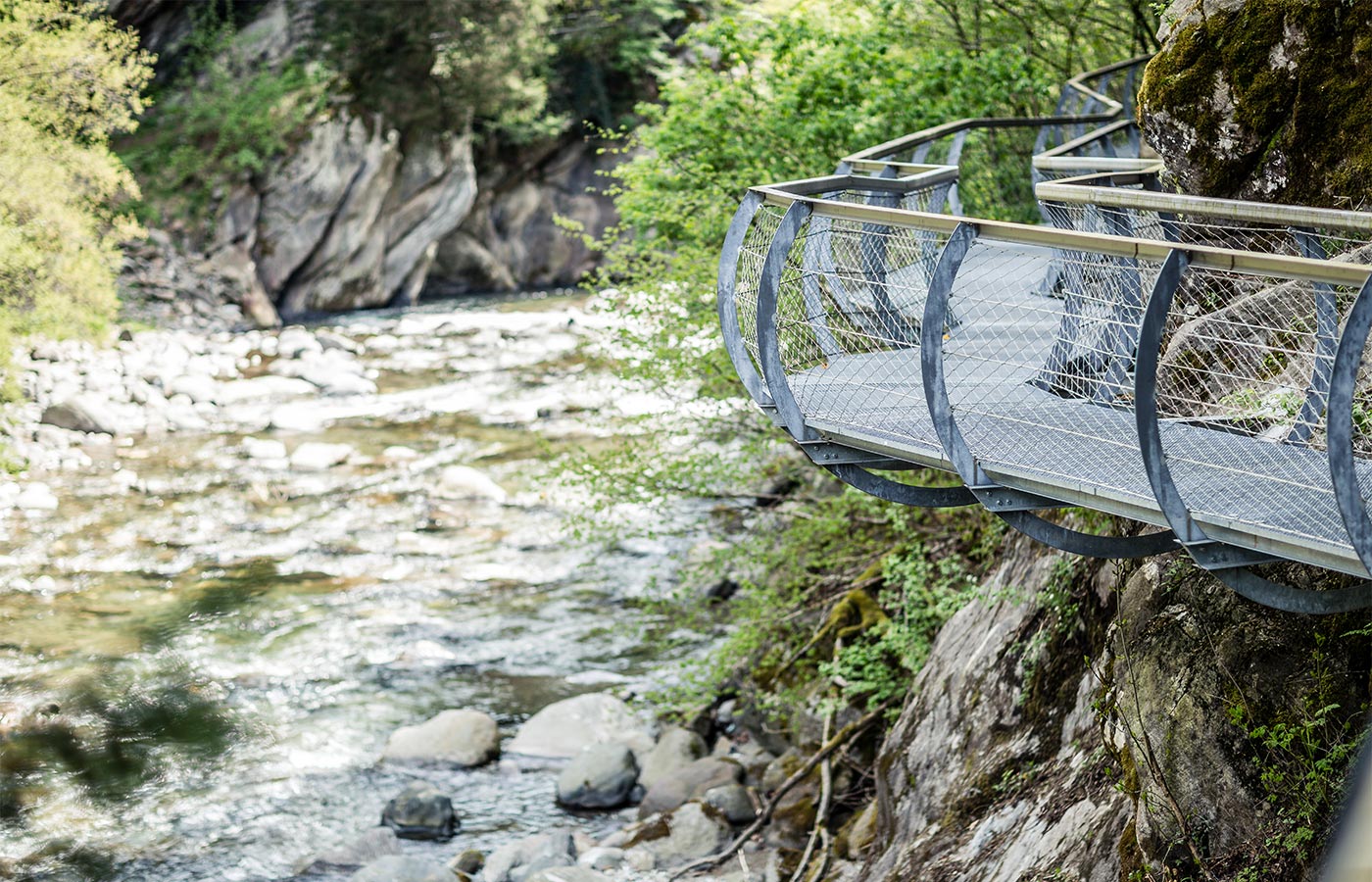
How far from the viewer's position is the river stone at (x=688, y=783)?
9445 mm

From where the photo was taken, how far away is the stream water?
965cm

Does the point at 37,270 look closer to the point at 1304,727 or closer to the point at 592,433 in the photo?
the point at 592,433

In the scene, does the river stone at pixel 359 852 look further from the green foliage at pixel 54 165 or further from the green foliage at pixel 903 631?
the green foliage at pixel 54 165

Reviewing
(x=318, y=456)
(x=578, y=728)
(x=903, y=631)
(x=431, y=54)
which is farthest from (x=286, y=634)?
(x=431, y=54)

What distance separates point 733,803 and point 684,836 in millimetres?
479

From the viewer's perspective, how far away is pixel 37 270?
69.1 feet

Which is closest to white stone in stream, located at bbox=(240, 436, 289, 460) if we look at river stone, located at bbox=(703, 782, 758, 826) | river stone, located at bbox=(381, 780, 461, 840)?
river stone, located at bbox=(381, 780, 461, 840)

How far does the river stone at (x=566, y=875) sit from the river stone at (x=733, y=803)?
1.17m

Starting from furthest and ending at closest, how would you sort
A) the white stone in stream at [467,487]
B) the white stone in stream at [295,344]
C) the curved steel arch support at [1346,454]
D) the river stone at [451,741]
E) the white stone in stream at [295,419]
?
the white stone in stream at [295,344]
the white stone in stream at [295,419]
the white stone in stream at [467,487]
the river stone at [451,741]
the curved steel arch support at [1346,454]

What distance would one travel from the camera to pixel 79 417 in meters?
20.5

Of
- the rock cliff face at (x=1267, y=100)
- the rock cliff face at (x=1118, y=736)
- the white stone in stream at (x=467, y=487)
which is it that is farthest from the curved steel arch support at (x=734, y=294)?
the white stone in stream at (x=467, y=487)

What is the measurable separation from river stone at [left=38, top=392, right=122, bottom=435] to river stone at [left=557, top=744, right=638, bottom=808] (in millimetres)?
14465

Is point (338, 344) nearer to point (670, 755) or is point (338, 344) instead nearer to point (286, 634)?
point (286, 634)

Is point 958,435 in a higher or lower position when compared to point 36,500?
higher
